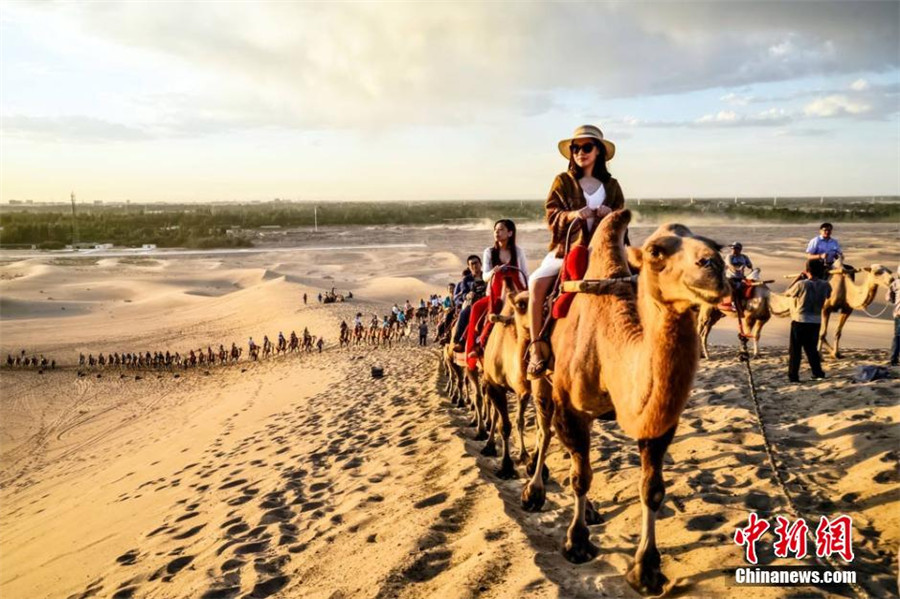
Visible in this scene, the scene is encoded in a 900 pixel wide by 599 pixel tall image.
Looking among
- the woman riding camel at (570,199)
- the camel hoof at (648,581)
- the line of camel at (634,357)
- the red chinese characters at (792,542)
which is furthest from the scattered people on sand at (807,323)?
the camel hoof at (648,581)

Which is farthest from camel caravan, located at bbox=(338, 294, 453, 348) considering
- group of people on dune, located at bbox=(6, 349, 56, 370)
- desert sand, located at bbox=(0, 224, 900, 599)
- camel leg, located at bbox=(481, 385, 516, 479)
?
camel leg, located at bbox=(481, 385, 516, 479)

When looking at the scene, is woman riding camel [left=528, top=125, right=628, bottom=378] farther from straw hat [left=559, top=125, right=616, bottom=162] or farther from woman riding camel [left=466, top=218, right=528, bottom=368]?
woman riding camel [left=466, top=218, right=528, bottom=368]

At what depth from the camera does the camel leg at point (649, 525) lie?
12.0 feet

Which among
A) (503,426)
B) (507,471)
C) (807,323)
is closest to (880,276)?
(807,323)

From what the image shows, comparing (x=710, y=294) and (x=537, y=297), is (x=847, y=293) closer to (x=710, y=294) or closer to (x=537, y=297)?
(x=537, y=297)

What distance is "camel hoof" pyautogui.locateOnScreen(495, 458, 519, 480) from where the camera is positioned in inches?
261

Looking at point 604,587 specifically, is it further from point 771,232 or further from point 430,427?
point 771,232

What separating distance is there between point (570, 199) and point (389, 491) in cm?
405

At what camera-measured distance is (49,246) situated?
87.4m

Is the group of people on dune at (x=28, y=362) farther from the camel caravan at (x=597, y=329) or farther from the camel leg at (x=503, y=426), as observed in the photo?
the camel caravan at (x=597, y=329)

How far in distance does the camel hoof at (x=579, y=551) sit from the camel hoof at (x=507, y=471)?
2156 mm

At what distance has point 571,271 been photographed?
443 centimetres

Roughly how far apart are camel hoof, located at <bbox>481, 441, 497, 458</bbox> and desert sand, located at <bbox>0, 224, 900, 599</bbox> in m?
0.23

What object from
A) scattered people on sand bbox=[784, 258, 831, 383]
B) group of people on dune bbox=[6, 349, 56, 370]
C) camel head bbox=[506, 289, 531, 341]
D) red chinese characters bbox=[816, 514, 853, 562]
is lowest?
group of people on dune bbox=[6, 349, 56, 370]
